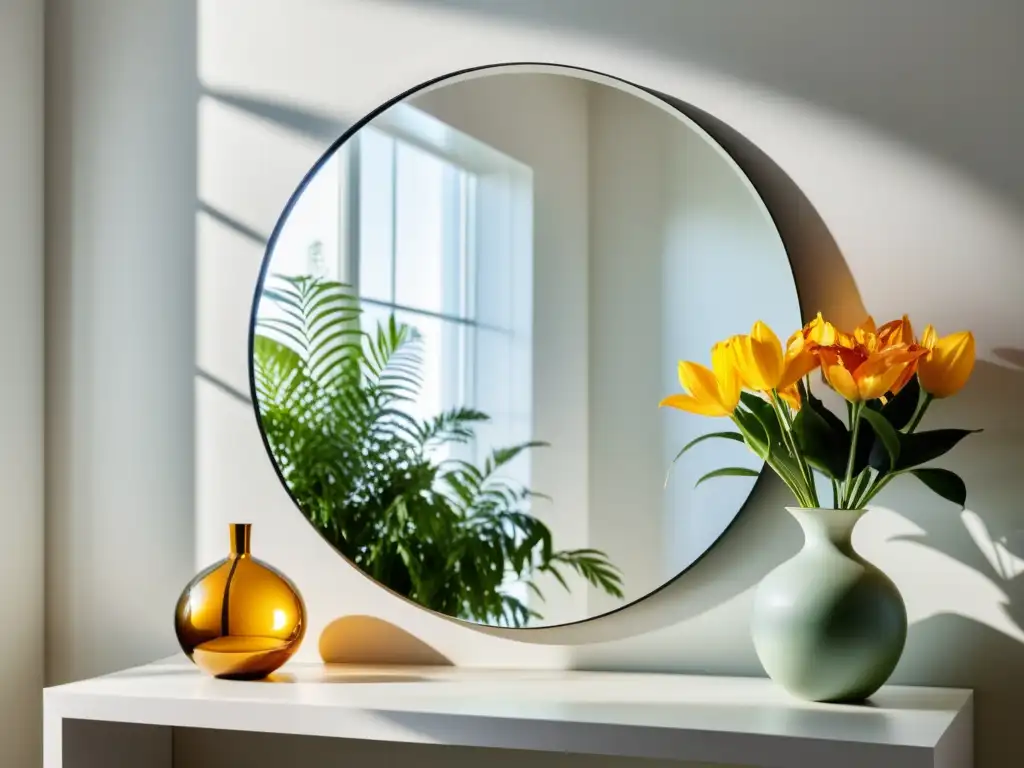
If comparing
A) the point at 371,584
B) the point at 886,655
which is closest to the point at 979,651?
the point at 886,655

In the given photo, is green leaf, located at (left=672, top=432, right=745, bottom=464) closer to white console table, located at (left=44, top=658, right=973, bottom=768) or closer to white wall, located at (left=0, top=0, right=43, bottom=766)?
white console table, located at (left=44, top=658, right=973, bottom=768)

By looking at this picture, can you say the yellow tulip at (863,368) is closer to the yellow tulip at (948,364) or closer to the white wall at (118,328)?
the yellow tulip at (948,364)

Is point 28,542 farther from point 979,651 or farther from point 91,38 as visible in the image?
point 979,651

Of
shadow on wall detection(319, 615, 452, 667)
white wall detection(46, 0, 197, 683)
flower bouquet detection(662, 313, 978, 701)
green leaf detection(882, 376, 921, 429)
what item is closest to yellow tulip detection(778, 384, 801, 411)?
flower bouquet detection(662, 313, 978, 701)

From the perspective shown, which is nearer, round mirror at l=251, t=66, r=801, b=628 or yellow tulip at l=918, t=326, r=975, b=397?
yellow tulip at l=918, t=326, r=975, b=397

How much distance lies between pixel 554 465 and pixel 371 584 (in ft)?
1.14

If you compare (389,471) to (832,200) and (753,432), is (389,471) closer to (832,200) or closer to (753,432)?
(753,432)

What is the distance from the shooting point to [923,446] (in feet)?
4.58

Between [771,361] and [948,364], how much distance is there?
0.70ft

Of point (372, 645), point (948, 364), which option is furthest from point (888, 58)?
point (372, 645)

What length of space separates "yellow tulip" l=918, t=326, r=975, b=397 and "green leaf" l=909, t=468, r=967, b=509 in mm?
95

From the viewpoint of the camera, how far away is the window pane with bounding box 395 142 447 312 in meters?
1.73

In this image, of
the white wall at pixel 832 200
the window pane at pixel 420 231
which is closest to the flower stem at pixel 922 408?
the white wall at pixel 832 200

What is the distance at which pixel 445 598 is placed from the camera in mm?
1713
